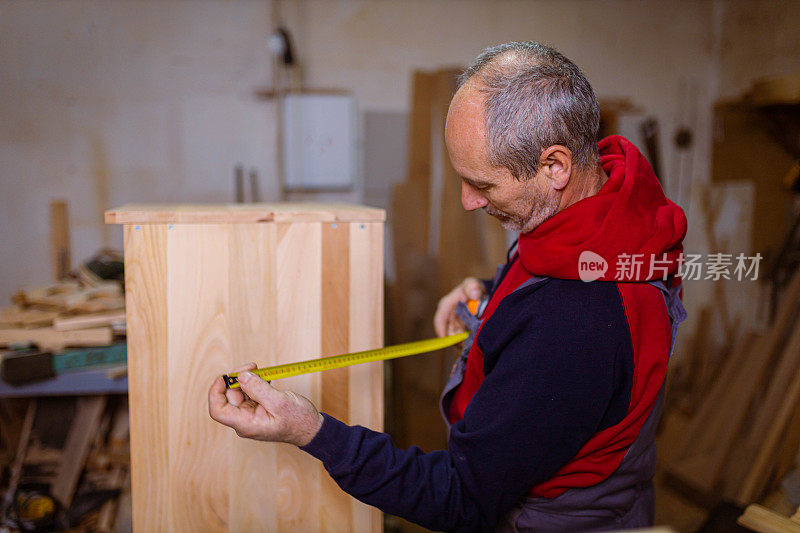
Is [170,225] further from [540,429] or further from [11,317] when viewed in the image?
[11,317]

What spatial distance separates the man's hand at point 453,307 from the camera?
1.79 m

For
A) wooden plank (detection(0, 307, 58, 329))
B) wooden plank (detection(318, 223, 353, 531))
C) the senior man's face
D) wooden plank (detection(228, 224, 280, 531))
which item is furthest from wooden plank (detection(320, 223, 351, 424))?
wooden plank (detection(0, 307, 58, 329))

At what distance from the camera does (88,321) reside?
7.99ft

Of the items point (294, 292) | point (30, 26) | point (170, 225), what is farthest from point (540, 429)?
point (30, 26)

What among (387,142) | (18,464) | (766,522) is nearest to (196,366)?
(766,522)

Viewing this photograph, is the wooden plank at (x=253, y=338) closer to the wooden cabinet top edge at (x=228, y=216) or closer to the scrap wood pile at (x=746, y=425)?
the wooden cabinet top edge at (x=228, y=216)

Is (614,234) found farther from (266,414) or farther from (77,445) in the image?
(77,445)

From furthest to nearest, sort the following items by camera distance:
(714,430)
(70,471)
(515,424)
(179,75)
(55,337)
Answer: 1. (179,75)
2. (714,430)
3. (70,471)
4. (55,337)
5. (515,424)

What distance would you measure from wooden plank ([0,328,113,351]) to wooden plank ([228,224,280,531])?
1319mm

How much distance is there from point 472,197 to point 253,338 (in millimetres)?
643

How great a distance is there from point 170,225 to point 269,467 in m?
0.66

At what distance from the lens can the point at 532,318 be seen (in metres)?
1.18

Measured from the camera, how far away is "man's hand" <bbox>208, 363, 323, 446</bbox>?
1.16m

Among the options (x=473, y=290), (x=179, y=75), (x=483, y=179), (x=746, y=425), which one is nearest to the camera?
(x=483, y=179)
